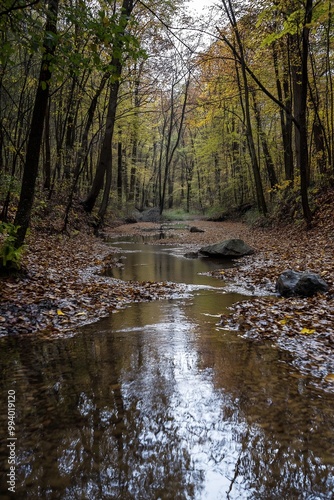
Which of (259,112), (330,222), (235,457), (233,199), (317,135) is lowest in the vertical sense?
(235,457)

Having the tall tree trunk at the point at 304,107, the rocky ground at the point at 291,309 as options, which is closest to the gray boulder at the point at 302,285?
the rocky ground at the point at 291,309

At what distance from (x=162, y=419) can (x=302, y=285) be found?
473 cm

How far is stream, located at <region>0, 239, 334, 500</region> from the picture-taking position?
6.91 ft

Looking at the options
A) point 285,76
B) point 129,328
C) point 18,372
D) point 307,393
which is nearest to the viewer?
point 307,393

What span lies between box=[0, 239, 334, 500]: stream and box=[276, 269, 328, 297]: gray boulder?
253 centimetres

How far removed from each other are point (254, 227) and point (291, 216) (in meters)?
3.89

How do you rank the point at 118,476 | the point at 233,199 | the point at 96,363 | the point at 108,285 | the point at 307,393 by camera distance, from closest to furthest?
the point at 118,476, the point at 307,393, the point at 96,363, the point at 108,285, the point at 233,199

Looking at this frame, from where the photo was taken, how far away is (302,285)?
6.54 metres

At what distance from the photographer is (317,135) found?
15688mm

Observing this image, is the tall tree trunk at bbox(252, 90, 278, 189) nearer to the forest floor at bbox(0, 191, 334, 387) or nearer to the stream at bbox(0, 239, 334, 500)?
the forest floor at bbox(0, 191, 334, 387)

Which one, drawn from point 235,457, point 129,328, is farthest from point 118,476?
point 129,328

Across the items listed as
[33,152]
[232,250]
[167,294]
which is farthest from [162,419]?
[232,250]

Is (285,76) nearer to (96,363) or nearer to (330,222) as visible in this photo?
(330,222)

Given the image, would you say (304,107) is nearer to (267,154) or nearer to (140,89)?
(267,154)
